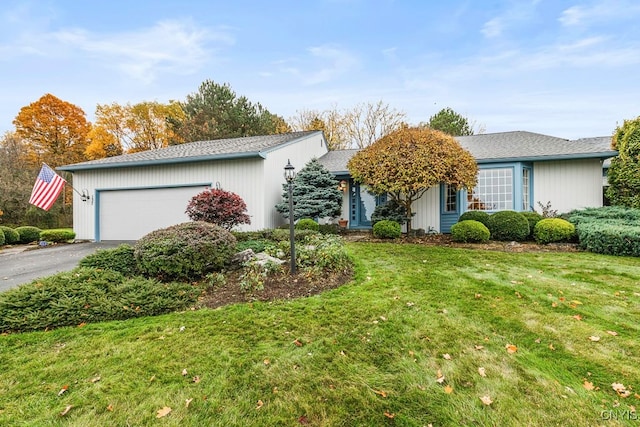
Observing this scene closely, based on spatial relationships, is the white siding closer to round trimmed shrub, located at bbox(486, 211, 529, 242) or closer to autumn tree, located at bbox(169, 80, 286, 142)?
round trimmed shrub, located at bbox(486, 211, 529, 242)

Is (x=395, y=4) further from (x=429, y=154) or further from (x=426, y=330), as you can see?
(x=426, y=330)

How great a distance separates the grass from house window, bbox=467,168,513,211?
19.9 ft

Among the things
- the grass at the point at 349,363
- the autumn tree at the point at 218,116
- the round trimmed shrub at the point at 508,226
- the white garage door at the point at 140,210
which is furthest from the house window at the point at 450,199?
the autumn tree at the point at 218,116

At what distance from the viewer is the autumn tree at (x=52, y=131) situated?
20859 mm

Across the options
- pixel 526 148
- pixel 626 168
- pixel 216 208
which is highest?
pixel 526 148

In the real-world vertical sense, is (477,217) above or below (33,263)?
above

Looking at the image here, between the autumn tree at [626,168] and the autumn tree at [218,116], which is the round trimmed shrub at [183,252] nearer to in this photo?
the autumn tree at [626,168]

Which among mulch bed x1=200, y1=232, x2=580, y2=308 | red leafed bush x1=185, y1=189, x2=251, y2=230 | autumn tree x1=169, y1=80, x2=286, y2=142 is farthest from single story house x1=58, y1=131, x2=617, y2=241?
autumn tree x1=169, y1=80, x2=286, y2=142

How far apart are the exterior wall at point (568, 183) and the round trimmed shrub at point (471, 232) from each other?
11.1 ft

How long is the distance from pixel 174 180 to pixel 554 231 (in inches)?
466

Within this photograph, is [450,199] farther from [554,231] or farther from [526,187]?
[554,231]

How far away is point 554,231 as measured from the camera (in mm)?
7859

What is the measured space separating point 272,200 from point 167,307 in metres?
6.63

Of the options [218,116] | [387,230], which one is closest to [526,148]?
[387,230]
